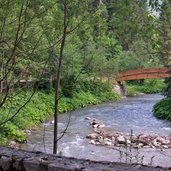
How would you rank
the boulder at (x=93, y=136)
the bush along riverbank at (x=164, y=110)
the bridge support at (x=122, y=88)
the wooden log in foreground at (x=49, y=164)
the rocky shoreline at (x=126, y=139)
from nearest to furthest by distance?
the wooden log in foreground at (x=49, y=164), the rocky shoreline at (x=126, y=139), the boulder at (x=93, y=136), the bush along riverbank at (x=164, y=110), the bridge support at (x=122, y=88)

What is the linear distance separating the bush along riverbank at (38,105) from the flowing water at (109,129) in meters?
0.50

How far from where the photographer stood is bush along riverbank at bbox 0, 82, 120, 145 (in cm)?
1154

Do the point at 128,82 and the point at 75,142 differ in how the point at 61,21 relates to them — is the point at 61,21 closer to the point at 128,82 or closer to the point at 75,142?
the point at 75,142

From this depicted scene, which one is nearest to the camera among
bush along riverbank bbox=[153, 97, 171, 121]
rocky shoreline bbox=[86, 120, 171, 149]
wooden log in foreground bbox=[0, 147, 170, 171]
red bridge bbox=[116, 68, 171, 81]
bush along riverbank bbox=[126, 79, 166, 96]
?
wooden log in foreground bbox=[0, 147, 170, 171]

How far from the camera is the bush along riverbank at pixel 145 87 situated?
1049 inches

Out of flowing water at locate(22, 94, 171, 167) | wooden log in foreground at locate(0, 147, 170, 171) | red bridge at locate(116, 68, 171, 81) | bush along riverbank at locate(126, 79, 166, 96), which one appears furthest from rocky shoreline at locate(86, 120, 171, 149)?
bush along riverbank at locate(126, 79, 166, 96)

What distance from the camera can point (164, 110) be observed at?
56.3 ft

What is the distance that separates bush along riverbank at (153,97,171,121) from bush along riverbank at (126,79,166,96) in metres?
7.69

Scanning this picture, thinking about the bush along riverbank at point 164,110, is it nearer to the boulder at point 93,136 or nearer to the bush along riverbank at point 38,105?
the bush along riverbank at point 38,105

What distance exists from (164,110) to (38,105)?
217 inches

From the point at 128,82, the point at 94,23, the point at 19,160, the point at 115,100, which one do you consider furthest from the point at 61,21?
the point at 128,82

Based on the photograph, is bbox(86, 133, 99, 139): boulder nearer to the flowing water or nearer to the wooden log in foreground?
the flowing water

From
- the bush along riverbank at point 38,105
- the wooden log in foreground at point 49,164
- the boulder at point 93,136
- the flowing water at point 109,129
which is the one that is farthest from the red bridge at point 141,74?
the wooden log in foreground at point 49,164

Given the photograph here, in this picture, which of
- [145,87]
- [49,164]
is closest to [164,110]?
[145,87]
